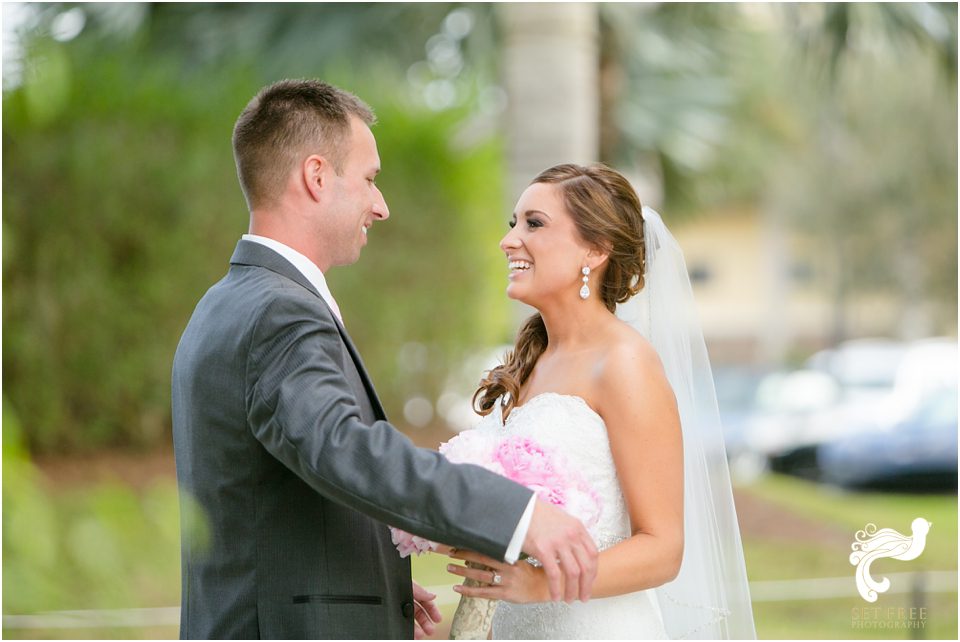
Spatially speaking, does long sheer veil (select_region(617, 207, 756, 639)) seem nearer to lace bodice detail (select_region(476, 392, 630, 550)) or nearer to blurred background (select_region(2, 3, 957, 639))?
lace bodice detail (select_region(476, 392, 630, 550))

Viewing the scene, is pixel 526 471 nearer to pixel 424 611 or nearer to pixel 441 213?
pixel 424 611

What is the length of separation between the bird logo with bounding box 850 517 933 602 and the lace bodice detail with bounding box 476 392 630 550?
416 centimetres

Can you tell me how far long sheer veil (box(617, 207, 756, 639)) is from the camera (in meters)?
3.47

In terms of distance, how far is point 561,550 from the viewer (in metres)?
2.45

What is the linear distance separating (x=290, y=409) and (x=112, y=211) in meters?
7.78

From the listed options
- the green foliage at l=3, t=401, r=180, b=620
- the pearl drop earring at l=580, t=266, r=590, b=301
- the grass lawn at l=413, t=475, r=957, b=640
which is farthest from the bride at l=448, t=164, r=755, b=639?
the grass lawn at l=413, t=475, r=957, b=640

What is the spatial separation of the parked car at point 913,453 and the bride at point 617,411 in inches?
436

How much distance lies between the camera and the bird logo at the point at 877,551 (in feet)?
24.3

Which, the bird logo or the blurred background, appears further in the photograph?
the blurred background

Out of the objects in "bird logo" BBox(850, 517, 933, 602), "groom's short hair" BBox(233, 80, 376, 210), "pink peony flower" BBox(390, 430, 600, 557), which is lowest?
"bird logo" BBox(850, 517, 933, 602)

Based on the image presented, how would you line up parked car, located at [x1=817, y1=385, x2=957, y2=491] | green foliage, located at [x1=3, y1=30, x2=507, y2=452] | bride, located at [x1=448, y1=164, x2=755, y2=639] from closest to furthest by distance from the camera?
bride, located at [x1=448, y1=164, x2=755, y2=639], green foliage, located at [x1=3, y1=30, x2=507, y2=452], parked car, located at [x1=817, y1=385, x2=957, y2=491]

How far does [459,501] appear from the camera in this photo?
241 centimetres

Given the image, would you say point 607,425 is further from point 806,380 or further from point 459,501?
point 806,380

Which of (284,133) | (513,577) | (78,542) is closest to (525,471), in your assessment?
(513,577)
